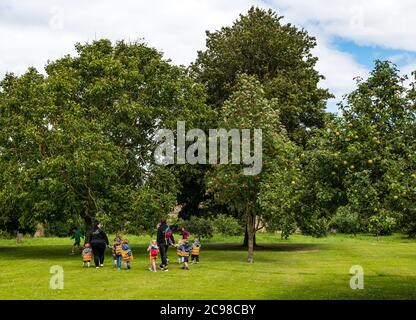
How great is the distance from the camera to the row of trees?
20703mm

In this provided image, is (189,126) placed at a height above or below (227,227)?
above

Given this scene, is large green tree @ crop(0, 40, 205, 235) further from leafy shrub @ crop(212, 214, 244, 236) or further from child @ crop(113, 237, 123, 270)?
leafy shrub @ crop(212, 214, 244, 236)

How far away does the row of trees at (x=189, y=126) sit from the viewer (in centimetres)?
2070

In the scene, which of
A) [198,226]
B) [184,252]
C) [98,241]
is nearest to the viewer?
[184,252]

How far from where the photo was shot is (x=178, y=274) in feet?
89.7

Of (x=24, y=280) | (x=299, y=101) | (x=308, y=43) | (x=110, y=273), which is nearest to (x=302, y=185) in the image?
(x=110, y=273)

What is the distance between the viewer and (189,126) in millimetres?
47250

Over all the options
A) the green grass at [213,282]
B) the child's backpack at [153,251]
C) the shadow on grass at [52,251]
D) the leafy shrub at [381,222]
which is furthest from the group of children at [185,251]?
the leafy shrub at [381,222]

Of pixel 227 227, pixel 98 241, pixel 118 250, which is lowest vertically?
pixel 227 227

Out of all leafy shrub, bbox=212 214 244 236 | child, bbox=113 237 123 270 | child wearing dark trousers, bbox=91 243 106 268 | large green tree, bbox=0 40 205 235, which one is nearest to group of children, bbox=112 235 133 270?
child, bbox=113 237 123 270

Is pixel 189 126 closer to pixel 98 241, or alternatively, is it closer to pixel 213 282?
pixel 98 241

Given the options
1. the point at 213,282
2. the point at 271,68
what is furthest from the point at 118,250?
the point at 271,68
